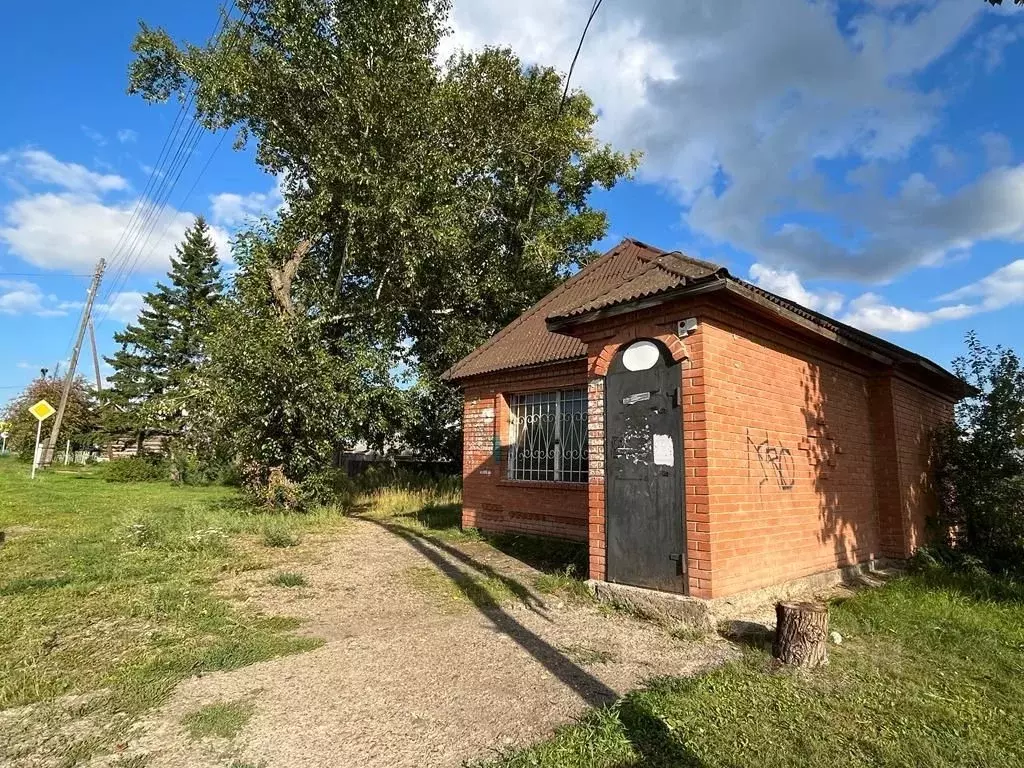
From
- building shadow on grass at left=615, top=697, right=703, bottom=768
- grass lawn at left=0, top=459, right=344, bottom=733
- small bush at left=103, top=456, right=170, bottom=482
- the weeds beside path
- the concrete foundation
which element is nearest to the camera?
building shadow on grass at left=615, top=697, right=703, bottom=768

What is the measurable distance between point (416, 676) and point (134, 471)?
26795 millimetres

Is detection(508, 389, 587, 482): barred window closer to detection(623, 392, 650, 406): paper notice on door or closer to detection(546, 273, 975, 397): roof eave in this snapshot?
detection(546, 273, 975, 397): roof eave

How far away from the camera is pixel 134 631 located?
5230mm

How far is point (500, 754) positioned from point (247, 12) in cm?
1648

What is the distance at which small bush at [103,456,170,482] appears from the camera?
25.6 meters

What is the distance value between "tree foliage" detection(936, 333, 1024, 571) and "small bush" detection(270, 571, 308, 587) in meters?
9.29

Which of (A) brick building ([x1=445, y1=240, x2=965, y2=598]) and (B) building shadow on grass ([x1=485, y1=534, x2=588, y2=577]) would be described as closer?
(A) brick building ([x1=445, y1=240, x2=965, y2=598])

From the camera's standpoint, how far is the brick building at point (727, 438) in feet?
18.3

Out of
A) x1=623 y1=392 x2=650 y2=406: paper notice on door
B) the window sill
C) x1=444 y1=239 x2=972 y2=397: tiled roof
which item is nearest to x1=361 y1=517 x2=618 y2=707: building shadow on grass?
the window sill

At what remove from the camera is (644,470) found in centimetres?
589

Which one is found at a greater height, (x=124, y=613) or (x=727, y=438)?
(x=727, y=438)

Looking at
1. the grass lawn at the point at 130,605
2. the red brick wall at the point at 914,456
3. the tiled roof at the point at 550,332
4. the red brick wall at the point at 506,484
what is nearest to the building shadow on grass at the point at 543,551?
the red brick wall at the point at 506,484

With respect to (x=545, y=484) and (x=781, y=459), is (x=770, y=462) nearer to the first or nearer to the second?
(x=781, y=459)

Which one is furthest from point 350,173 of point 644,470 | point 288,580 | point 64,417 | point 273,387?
point 64,417
